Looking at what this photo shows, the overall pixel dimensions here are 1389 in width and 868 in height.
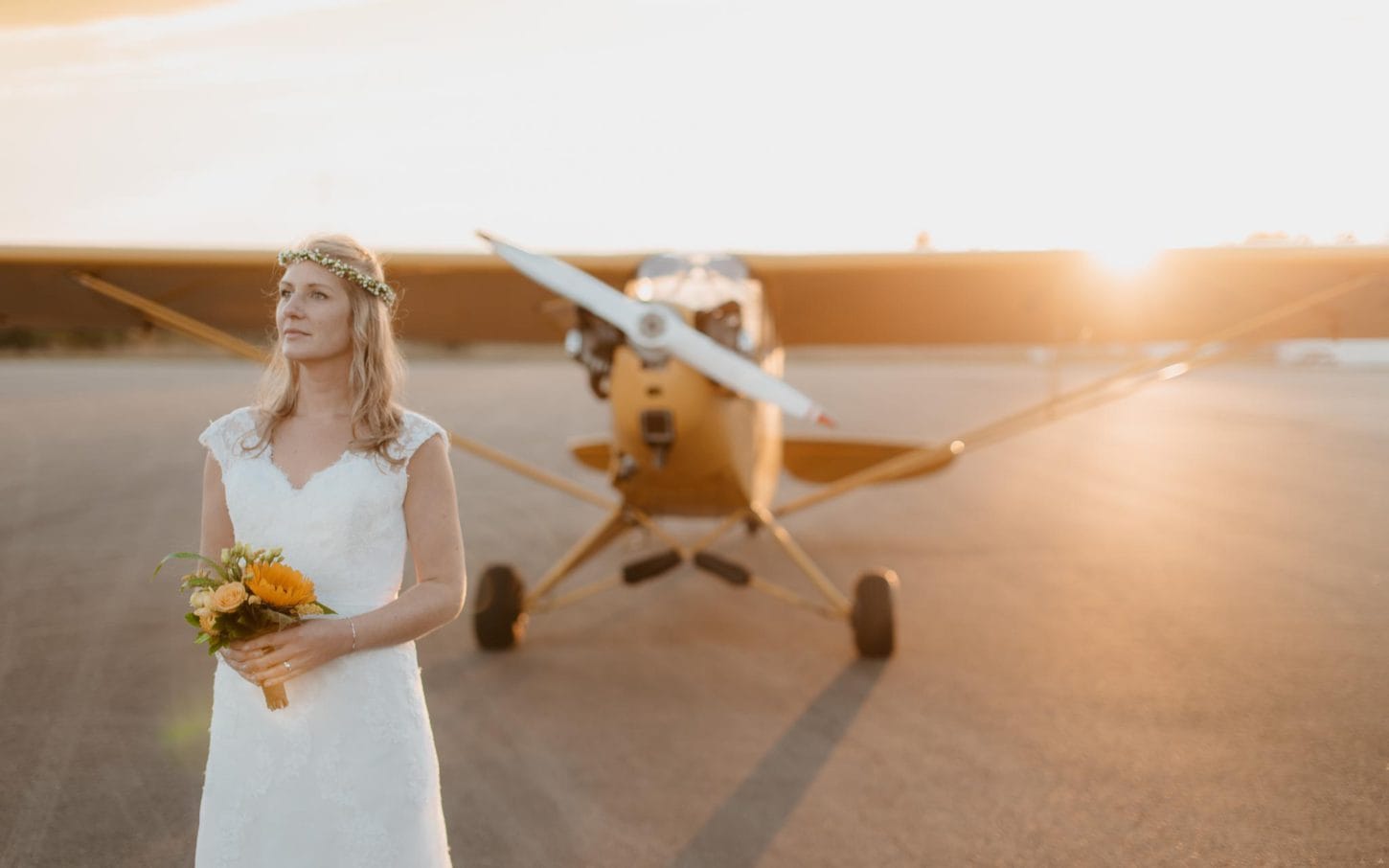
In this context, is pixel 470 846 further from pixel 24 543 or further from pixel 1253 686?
pixel 24 543

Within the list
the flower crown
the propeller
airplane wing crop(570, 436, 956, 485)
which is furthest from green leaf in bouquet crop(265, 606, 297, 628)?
airplane wing crop(570, 436, 956, 485)

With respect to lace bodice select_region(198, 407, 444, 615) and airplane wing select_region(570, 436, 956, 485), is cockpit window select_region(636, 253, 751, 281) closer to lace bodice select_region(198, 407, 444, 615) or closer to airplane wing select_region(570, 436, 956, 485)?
airplane wing select_region(570, 436, 956, 485)

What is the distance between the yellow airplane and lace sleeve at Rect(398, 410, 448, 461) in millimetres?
2654

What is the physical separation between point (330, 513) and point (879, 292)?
513cm

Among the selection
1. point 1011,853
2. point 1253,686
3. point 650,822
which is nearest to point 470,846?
point 650,822

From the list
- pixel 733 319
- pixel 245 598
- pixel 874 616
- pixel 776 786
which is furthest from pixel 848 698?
pixel 245 598

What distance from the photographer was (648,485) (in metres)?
5.16

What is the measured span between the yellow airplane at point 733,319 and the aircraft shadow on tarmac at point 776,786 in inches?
25.7

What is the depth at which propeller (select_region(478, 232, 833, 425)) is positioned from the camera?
4.42 metres

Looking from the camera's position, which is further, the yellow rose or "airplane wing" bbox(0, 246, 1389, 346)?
"airplane wing" bbox(0, 246, 1389, 346)

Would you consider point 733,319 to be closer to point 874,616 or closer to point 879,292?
point 874,616

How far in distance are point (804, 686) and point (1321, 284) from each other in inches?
Result: 159

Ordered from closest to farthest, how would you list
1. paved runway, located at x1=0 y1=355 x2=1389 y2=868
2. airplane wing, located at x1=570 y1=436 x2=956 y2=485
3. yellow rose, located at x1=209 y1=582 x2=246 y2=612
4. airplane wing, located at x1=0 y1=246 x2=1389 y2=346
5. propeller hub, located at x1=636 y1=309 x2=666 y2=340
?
yellow rose, located at x1=209 y1=582 x2=246 y2=612, paved runway, located at x1=0 y1=355 x2=1389 y2=868, propeller hub, located at x1=636 y1=309 x2=666 y2=340, airplane wing, located at x1=0 y1=246 x2=1389 y2=346, airplane wing, located at x1=570 y1=436 x2=956 y2=485

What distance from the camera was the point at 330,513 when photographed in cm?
171
